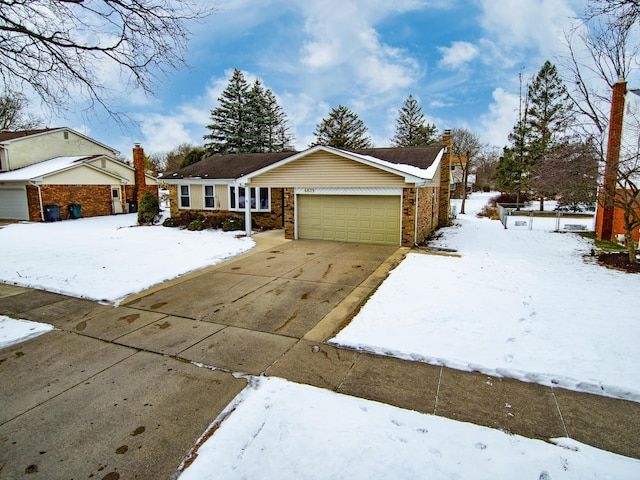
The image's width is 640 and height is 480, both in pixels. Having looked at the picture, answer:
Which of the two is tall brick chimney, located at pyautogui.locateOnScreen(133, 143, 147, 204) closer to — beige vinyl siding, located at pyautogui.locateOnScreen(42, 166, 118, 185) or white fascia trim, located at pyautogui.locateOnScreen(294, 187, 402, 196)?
beige vinyl siding, located at pyautogui.locateOnScreen(42, 166, 118, 185)

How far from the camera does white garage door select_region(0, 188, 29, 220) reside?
21.2 meters

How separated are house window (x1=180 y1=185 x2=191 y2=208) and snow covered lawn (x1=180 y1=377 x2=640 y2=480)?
17.3 meters

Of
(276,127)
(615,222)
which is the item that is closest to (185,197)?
(615,222)

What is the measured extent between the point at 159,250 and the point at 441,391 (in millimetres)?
10767

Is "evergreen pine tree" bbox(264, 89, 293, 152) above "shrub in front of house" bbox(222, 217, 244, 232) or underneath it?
above

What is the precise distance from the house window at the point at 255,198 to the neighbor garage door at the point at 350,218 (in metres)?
3.69

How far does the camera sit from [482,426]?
11.3 feet

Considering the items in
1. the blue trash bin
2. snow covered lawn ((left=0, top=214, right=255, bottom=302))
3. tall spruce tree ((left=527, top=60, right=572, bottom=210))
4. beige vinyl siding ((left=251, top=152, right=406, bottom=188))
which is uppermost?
tall spruce tree ((left=527, top=60, right=572, bottom=210))

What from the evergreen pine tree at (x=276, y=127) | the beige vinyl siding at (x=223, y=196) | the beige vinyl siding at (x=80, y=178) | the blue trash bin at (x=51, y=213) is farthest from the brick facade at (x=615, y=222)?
the evergreen pine tree at (x=276, y=127)

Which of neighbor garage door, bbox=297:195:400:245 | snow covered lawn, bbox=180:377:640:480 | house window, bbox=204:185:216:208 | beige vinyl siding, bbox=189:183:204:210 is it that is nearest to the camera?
snow covered lawn, bbox=180:377:640:480

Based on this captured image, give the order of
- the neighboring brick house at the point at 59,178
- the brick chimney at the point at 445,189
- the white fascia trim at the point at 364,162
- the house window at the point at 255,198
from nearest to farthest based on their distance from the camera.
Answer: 1. the white fascia trim at the point at 364,162
2. the house window at the point at 255,198
3. the brick chimney at the point at 445,189
4. the neighboring brick house at the point at 59,178

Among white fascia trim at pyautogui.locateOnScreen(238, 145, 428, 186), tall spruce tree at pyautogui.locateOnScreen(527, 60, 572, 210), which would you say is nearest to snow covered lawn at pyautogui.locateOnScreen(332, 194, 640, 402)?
white fascia trim at pyautogui.locateOnScreen(238, 145, 428, 186)

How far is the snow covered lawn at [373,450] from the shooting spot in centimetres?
283

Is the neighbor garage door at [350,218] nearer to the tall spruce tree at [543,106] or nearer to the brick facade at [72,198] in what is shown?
the brick facade at [72,198]
